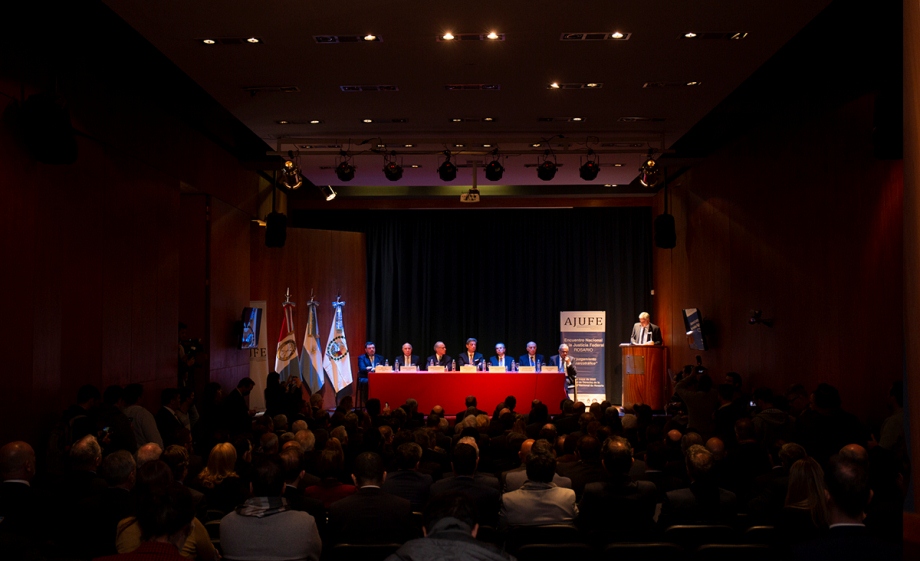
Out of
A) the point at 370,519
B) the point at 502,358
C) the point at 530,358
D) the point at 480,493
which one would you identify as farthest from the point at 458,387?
the point at 370,519

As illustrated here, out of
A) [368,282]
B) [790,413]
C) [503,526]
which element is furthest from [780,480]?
[368,282]

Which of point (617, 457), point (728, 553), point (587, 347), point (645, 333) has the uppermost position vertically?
point (645, 333)

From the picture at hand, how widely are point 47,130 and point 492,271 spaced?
11560 mm

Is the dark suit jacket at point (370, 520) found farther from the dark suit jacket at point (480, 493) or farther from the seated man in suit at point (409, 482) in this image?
the seated man in suit at point (409, 482)

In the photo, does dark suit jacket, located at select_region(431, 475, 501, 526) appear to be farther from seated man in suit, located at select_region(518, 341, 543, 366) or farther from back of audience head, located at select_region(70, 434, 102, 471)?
seated man in suit, located at select_region(518, 341, 543, 366)

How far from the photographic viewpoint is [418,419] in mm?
8477

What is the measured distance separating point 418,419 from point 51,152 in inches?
173

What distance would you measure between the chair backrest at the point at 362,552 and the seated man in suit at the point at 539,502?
78cm

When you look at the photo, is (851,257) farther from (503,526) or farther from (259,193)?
(259,193)

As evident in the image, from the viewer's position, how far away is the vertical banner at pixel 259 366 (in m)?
12.5

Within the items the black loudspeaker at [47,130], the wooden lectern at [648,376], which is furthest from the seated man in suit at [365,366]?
the black loudspeaker at [47,130]

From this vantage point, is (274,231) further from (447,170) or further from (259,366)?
(447,170)

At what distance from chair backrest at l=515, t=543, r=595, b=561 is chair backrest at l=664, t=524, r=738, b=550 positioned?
511 mm

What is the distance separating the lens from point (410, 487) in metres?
4.66
